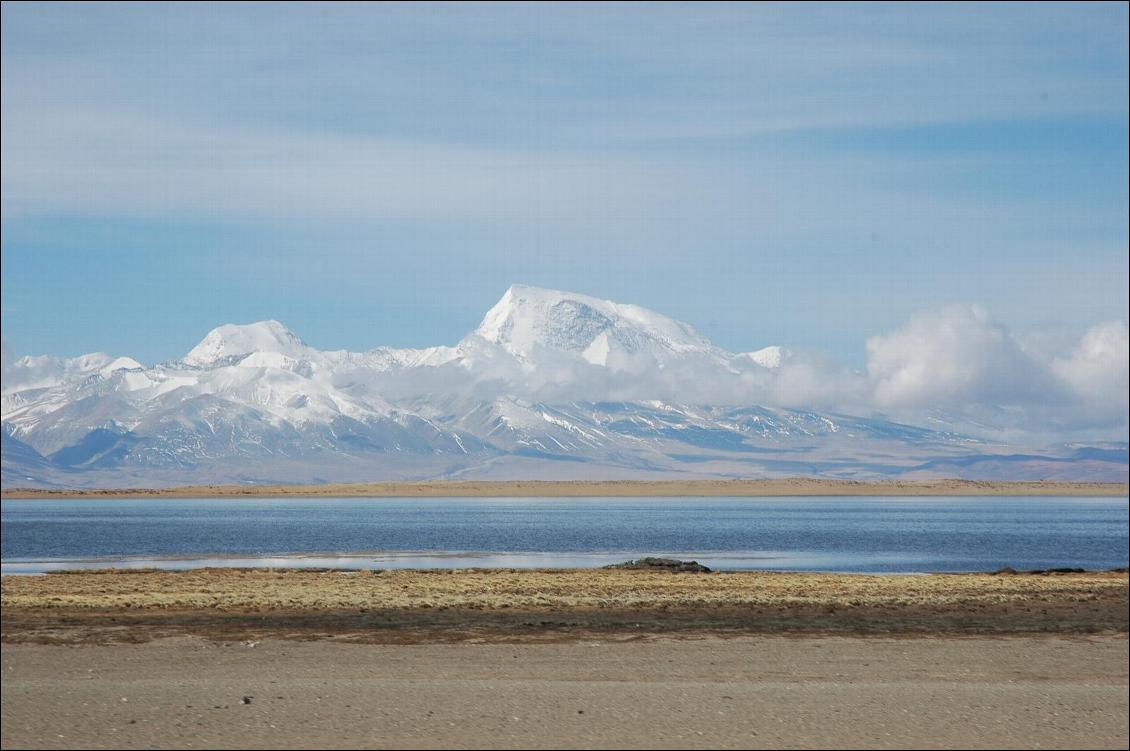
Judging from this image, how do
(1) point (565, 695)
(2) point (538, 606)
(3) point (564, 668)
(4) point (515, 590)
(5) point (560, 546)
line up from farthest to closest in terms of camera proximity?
(5) point (560, 546) → (4) point (515, 590) → (2) point (538, 606) → (3) point (564, 668) → (1) point (565, 695)

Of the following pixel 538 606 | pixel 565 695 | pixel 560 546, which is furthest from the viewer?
pixel 560 546

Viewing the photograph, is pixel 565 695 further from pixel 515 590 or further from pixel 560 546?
pixel 560 546

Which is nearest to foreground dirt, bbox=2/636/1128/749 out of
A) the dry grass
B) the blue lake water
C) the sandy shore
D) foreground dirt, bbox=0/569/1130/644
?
the sandy shore

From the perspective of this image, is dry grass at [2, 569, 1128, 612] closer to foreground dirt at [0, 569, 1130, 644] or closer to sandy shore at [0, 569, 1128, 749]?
foreground dirt at [0, 569, 1130, 644]

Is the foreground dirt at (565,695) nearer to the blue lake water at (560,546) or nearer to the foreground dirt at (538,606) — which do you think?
the foreground dirt at (538,606)

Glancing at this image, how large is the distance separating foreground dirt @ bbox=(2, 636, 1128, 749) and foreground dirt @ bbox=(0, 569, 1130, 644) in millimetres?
2777

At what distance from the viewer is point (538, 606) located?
37125 mm

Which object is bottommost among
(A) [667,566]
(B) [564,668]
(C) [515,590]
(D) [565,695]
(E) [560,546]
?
(E) [560,546]

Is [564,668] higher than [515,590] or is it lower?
higher

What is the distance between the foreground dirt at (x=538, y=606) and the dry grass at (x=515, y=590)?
0.24 feet

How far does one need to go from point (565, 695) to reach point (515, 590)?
924 inches

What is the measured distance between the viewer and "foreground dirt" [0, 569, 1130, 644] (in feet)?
100

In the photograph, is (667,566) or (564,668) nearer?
(564,668)

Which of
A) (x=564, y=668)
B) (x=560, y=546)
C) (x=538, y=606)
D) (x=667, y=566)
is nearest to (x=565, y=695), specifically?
(x=564, y=668)
